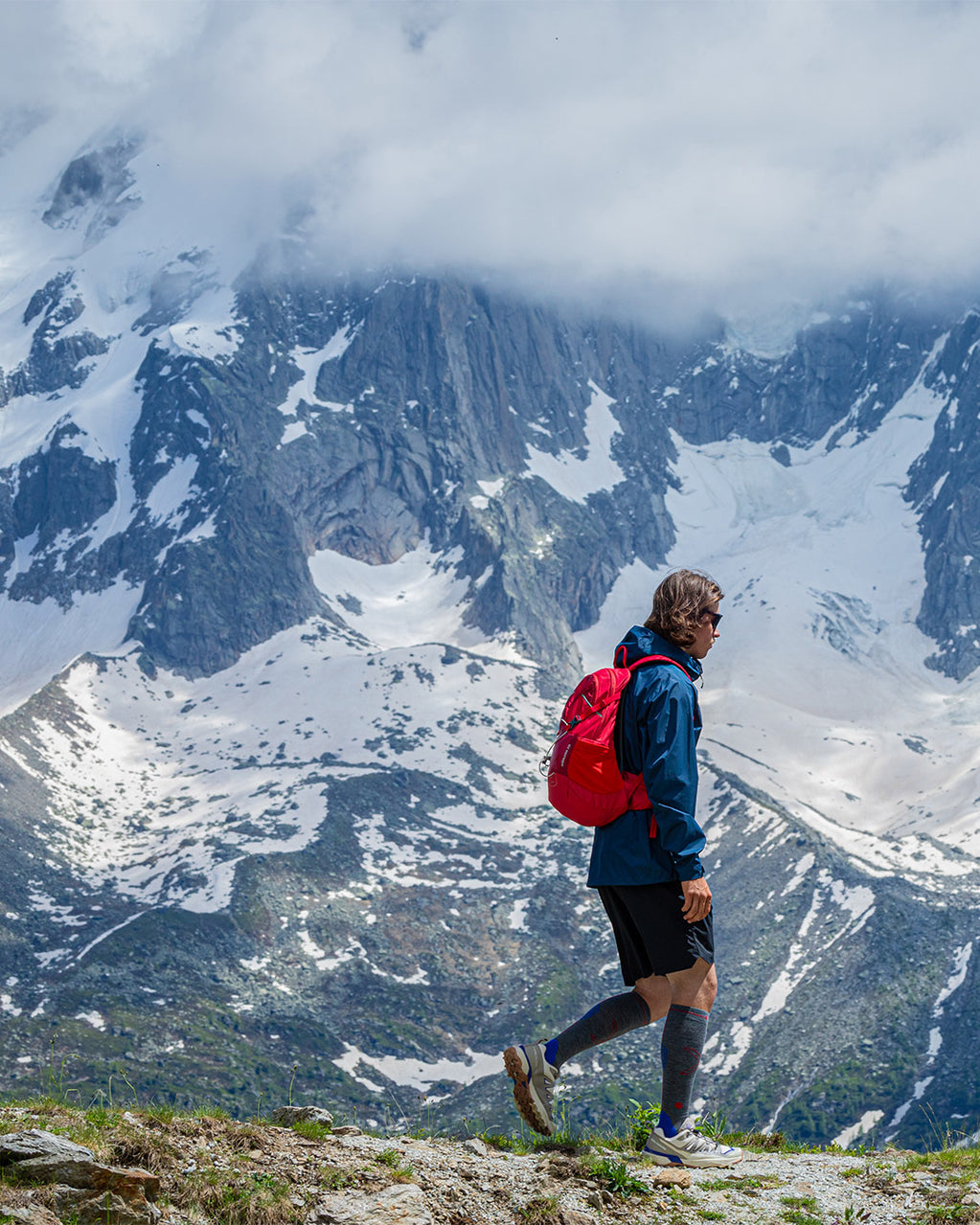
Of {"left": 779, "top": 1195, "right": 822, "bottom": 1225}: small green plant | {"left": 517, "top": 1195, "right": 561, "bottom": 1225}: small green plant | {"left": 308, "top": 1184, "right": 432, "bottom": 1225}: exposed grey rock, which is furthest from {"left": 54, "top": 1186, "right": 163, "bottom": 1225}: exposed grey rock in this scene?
{"left": 779, "top": 1195, "right": 822, "bottom": 1225}: small green plant

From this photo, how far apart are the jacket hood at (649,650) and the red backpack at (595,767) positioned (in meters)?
0.42

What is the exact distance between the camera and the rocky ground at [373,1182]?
11.9 metres

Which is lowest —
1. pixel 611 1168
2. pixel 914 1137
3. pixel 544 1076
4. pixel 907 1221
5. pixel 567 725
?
pixel 914 1137

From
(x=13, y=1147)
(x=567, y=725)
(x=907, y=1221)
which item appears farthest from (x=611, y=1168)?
(x=13, y=1147)

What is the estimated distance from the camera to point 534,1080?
1438 cm

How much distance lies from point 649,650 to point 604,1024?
388cm

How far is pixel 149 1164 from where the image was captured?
498 inches

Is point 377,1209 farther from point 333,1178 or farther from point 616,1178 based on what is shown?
point 616,1178

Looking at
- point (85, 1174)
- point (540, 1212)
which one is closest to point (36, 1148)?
point (85, 1174)

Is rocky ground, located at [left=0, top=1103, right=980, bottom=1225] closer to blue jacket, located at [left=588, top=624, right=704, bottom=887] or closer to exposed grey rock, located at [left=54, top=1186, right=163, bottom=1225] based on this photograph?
exposed grey rock, located at [left=54, top=1186, right=163, bottom=1225]

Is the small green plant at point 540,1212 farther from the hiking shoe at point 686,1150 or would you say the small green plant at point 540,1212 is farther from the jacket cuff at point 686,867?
the jacket cuff at point 686,867

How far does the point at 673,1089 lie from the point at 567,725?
12.8ft

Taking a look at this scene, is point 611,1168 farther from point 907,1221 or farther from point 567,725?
point 567,725

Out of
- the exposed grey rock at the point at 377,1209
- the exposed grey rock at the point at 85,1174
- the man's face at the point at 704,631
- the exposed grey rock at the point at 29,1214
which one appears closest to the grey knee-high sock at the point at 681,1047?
the exposed grey rock at the point at 377,1209
